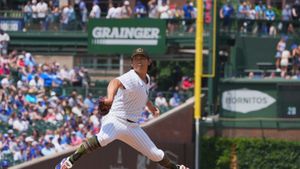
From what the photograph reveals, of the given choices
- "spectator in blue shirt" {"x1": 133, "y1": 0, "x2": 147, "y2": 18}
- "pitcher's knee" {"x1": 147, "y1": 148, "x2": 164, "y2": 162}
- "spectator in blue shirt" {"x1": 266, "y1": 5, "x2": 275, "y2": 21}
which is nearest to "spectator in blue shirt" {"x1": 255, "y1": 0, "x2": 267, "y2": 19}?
"spectator in blue shirt" {"x1": 266, "y1": 5, "x2": 275, "y2": 21}

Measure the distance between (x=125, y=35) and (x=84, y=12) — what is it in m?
2.02

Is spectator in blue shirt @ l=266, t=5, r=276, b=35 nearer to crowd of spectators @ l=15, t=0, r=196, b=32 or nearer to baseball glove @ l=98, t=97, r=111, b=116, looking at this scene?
crowd of spectators @ l=15, t=0, r=196, b=32

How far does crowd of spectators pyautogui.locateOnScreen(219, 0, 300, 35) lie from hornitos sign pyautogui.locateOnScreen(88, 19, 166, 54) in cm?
235

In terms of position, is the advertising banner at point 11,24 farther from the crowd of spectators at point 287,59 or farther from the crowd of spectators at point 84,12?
the crowd of spectators at point 287,59

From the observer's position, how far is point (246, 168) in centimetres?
2208

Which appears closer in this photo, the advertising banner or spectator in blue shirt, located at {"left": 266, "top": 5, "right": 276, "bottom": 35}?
spectator in blue shirt, located at {"left": 266, "top": 5, "right": 276, "bottom": 35}

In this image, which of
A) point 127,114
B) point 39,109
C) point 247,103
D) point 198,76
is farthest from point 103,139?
point 39,109

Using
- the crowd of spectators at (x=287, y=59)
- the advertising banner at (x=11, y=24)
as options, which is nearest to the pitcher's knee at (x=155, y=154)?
the crowd of spectators at (x=287, y=59)

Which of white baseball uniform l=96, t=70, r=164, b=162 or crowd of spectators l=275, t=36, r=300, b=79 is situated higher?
white baseball uniform l=96, t=70, r=164, b=162

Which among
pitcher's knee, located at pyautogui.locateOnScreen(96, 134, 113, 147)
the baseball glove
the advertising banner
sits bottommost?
pitcher's knee, located at pyautogui.locateOnScreen(96, 134, 113, 147)

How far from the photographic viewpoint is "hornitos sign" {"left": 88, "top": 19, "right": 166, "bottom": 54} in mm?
28562

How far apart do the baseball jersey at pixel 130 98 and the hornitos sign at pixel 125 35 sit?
1620 cm

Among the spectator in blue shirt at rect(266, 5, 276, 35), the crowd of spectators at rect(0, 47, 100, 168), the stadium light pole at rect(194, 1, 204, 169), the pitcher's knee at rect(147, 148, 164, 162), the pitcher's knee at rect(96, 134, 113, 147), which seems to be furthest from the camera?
the spectator in blue shirt at rect(266, 5, 276, 35)

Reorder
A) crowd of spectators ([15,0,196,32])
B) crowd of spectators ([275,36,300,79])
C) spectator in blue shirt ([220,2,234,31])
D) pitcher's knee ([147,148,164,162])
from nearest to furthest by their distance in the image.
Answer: pitcher's knee ([147,148,164,162]), crowd of spectators ([275,36,300,79]), spectator in blue shirt ([220,2,234,31]), crowd of spectators ([15,0,196,32])
